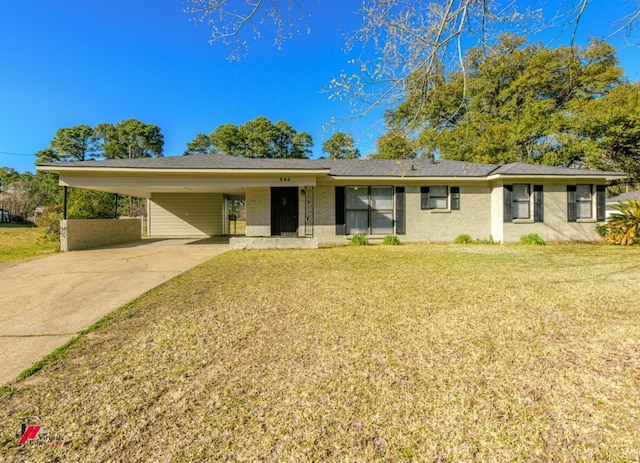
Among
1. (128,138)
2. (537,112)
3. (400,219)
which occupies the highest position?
(128,138)

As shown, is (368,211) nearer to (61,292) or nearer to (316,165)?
(316,165)

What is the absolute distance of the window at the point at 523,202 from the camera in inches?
481

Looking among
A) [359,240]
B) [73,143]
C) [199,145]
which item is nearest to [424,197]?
[359,240]

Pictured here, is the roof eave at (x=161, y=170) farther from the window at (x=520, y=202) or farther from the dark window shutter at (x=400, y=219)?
the window at (x=520, y=202)

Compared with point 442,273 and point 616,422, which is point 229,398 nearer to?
point 616,422

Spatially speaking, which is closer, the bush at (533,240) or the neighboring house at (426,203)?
the bush at (533,240)

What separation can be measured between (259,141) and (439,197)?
29978mm

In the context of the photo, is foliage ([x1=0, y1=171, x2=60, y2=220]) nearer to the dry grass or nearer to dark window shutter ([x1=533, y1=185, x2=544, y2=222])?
the dry grass

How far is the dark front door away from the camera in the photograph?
12.5m

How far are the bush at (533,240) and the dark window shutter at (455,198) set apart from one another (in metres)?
2.73

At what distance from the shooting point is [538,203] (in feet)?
40.4

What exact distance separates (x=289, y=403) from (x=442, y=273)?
514 centimetres

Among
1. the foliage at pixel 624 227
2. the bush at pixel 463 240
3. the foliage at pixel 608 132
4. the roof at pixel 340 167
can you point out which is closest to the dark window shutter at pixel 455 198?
the roof at pixel 340 167

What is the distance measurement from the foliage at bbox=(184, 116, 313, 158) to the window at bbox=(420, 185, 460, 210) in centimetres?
2834
